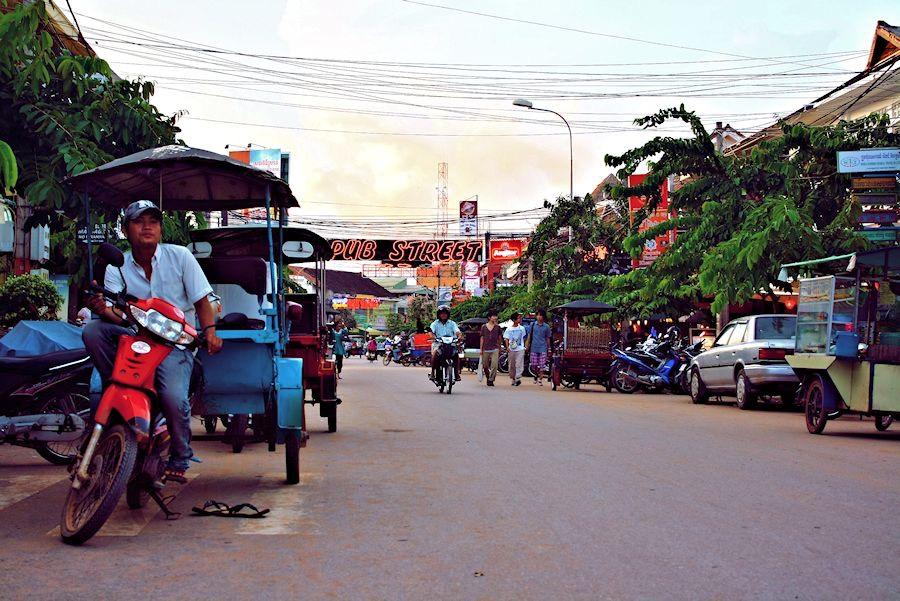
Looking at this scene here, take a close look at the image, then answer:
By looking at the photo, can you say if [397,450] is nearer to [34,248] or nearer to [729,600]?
[729,600]

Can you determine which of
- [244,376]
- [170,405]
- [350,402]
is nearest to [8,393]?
[244,376]

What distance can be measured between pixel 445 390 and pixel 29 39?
16.3m

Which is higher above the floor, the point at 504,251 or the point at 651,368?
the point at 504,251

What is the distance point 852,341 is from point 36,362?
9.56m

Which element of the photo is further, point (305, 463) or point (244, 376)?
point (305, 463)

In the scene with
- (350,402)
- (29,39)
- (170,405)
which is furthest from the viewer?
(350,402)

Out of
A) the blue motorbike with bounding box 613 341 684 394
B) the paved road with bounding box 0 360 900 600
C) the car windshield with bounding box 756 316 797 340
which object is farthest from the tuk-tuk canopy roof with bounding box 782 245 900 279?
the blue motorbike with bounding box 613 341 684 394

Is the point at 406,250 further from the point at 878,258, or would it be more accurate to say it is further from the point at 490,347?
the point at 878,258

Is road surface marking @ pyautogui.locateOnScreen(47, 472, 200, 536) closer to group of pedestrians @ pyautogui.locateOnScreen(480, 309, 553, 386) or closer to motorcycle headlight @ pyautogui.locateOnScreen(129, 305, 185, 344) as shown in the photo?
motorcycle headlight @ pyautogui.locateOnScreen(129, 305, 185, 344)

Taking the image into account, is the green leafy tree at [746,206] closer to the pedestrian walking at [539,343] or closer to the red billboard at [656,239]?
the pedestrian walking at [539,343]

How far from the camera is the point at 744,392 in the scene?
2000cm

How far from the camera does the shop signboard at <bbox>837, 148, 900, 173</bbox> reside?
22.4 metres

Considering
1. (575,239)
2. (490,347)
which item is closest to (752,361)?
(490,347)

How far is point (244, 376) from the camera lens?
26.5ft
